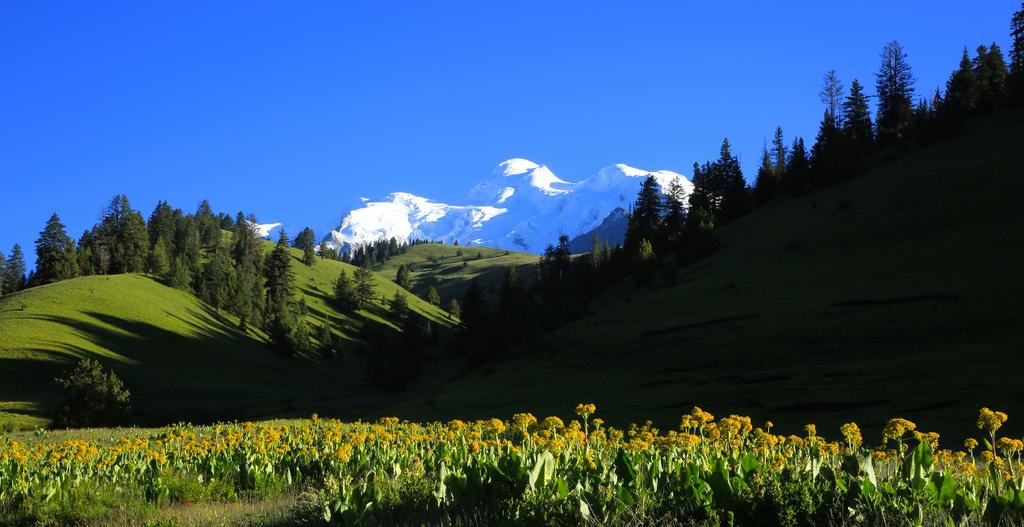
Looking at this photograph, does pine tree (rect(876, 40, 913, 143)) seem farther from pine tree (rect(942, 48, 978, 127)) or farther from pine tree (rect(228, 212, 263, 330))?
pine tree (rect(228, 212, 263, 330))

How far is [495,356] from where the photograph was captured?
78625mm

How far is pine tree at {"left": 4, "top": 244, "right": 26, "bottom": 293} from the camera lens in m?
151

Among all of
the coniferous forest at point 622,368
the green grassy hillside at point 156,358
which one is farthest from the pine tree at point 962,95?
the green grassy hillside at point 156,358

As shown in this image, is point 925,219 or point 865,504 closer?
point 865,504

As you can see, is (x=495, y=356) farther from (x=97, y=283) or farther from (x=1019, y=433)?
(x=97, y=283)

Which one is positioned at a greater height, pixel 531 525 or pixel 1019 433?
pixel 531 525

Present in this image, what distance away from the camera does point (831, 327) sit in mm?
52312

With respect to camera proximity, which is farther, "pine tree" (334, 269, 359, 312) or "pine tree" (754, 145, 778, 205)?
"pine tree" (334, 269, 359, 312)

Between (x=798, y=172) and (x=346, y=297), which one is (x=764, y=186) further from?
(x=346, y=297)

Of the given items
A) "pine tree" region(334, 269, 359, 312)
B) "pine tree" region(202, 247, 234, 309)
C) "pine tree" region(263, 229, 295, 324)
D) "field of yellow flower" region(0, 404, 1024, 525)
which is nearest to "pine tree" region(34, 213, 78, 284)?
"pine tree" region(202, 247, 234, 309)

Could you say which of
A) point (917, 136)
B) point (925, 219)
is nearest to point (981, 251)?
point (925, 219)

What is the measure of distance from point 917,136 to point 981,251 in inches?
2418

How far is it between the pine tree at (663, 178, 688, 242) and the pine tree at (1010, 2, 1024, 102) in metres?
52.8

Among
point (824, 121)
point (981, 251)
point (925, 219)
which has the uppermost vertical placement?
point (824, 121)
